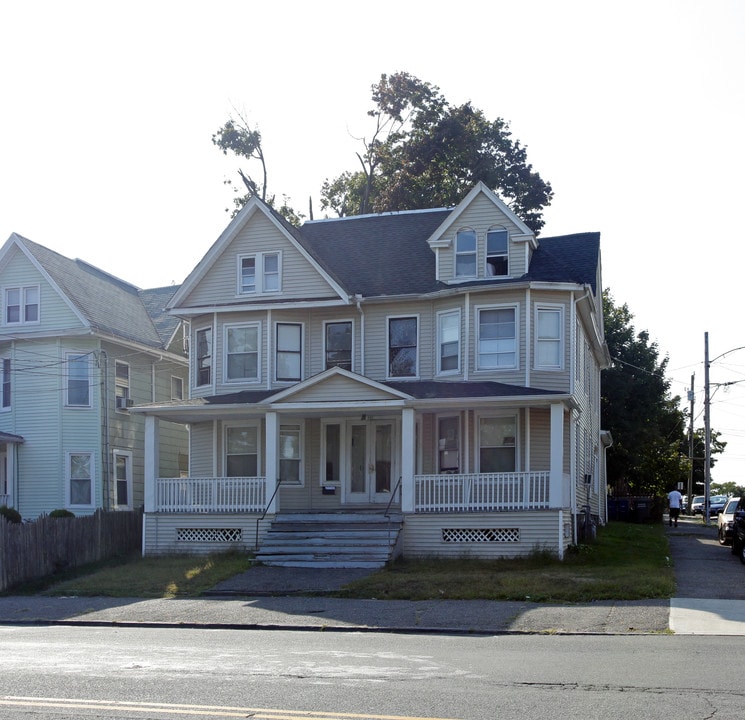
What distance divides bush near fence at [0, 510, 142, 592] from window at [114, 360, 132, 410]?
549 centimetres

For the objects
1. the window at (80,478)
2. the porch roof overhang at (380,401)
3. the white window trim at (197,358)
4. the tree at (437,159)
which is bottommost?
the window at (80,478)

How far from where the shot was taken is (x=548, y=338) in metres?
25.5

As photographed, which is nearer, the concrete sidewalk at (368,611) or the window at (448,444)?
the concrete sidewalk at (368,611)

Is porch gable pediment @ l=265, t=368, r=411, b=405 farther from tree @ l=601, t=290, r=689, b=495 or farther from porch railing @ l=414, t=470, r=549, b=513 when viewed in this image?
tree @ l=601, t=290, r=689, b=495

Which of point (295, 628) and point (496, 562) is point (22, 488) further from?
point (295, 628)

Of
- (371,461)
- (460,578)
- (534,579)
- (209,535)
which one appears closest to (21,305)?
(209,535)

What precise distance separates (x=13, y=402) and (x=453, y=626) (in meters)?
21.1

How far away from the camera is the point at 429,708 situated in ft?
27.6

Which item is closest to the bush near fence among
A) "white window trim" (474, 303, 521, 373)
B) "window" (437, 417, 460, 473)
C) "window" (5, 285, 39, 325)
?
"window" (5, 285, 39, 325)

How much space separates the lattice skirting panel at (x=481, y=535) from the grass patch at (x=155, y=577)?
4.57m

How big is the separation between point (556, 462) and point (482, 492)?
79.0 inches

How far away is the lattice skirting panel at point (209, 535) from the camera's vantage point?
25062mm

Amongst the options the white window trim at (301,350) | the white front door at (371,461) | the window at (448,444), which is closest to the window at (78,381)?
the white window trim at (301,350)

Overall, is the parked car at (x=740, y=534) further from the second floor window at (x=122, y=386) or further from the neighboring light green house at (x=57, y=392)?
the second floor window at (x=122, y=386)
